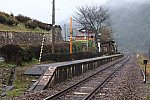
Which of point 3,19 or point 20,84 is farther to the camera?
point 3,19

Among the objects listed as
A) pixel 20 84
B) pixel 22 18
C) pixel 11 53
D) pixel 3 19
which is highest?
pixel 22 18

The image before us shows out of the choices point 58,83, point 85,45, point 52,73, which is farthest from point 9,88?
point 85,45

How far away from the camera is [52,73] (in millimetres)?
16266

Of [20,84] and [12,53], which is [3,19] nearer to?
[12,53]

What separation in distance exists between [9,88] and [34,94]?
1573mm

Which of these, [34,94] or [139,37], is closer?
[34,94]

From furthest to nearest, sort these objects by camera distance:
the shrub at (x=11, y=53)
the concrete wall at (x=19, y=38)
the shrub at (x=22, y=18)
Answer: the shrub at (x=22, y=18), the concrete wall at (x=19, y=38), the shrub at (x=11, y=53)

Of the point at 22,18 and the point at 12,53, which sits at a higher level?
the point at 22,18

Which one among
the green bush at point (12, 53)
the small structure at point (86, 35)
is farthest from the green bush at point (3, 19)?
the small structure at point (86, 35)

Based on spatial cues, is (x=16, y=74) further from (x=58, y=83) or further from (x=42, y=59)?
(x=42, y=59)

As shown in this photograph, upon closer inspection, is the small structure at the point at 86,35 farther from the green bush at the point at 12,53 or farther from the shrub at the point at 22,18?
the green bush at the point at 12,53

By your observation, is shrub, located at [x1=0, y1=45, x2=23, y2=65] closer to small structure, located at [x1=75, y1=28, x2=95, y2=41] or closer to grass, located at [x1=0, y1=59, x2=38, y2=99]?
grass, located at [x1=0, y1=59, x2=38, y2=99]

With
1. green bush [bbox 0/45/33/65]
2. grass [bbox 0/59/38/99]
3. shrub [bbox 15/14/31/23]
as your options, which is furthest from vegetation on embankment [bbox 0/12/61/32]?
grass [bbox 0/59/38/99]

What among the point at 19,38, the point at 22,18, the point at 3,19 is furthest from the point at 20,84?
the point at 22,18
